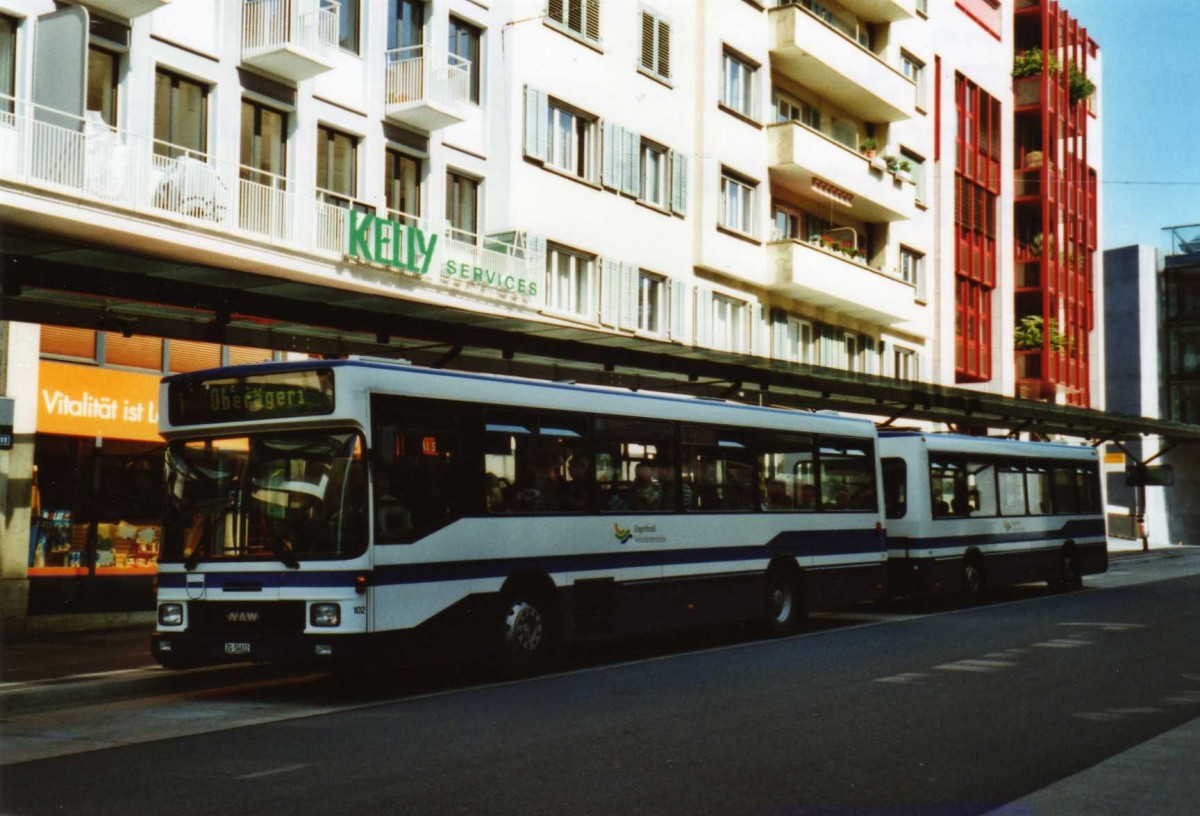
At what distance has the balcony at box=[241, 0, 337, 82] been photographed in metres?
21.7

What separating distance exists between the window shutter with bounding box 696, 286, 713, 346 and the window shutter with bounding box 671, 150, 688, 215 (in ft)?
6.26

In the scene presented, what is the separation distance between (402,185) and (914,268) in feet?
77.3

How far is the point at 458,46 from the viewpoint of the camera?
2655 cm

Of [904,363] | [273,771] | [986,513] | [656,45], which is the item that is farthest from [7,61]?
[904,363]

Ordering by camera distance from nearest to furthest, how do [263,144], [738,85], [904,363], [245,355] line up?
1. [245,355]
2. [263,144]
3. [738,85]
4. [904,363]

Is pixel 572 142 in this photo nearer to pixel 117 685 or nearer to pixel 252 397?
pixel 252 397

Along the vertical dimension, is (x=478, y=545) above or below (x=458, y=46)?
below

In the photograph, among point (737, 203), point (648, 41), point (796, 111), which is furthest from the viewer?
point (796, 111)

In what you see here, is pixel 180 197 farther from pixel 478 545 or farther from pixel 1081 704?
pixel 1081 704

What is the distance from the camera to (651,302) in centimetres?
3161

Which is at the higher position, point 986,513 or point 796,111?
point 796,111

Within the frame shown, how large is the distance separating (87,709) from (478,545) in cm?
356

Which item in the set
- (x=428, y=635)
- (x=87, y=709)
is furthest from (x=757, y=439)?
(x=87, y=709)

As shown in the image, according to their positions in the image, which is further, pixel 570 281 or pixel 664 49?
pixel 664 49
